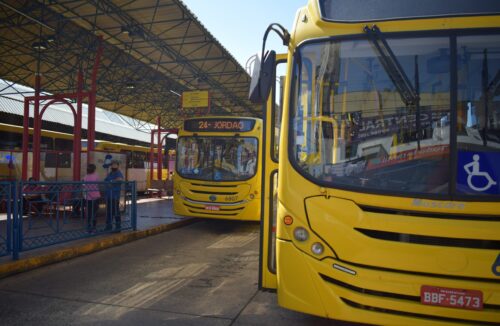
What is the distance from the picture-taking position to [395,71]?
3.15 metres

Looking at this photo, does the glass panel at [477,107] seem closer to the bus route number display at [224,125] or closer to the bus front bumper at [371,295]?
the bus front bumper at [371,295]

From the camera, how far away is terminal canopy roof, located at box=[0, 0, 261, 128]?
13.1 meters

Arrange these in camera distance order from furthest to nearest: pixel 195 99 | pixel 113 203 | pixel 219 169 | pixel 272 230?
pixel 195 99 < pixel 219 169 < pixel 113 203 < pixel 272 230

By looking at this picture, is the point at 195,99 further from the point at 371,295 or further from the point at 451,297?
the point at 451,297

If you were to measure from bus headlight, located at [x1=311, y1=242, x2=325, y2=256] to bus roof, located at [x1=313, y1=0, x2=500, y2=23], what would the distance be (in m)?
1.96

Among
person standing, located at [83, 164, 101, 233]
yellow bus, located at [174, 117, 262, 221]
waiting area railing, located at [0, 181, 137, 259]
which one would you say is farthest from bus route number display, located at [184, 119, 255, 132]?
person standing, located at [83, 164, 101, 233]

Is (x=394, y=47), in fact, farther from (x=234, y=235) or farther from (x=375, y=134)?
(x=234, y=235)

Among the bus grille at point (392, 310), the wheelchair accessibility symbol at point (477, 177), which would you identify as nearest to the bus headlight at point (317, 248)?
the bus grille at point (392, 310)

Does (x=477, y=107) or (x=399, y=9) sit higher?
(x=399, y=9)

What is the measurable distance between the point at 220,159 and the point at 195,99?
10565mm

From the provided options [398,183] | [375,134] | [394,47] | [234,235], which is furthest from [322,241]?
[234,235]

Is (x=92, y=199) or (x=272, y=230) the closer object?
(x=272, y=230)

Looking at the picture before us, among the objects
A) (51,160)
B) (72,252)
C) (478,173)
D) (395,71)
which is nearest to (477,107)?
(478,173)

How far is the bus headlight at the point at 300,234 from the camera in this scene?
10.1 feet
